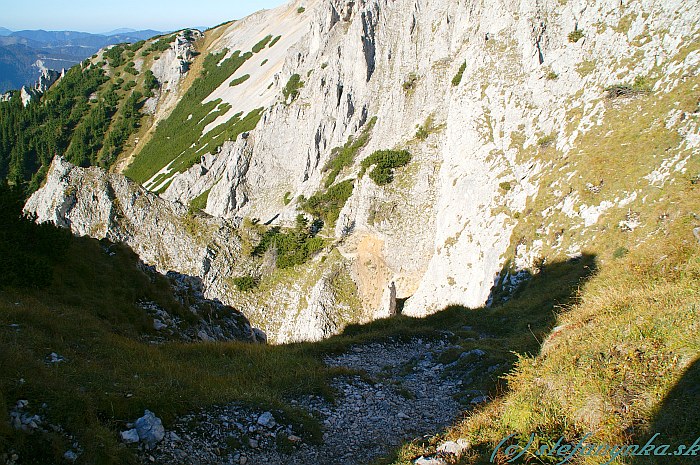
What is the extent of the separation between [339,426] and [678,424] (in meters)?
7.77

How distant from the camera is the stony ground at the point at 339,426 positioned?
31.1ft

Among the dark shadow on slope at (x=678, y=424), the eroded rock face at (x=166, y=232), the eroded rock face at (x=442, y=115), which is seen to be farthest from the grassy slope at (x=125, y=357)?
the eroded rock face at (x=166, y=232)

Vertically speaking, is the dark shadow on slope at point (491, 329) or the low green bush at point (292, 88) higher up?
the low green bush at point (292, 88)

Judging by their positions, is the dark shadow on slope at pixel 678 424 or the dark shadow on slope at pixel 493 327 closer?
the dark shadow on slope at pixel 678 424

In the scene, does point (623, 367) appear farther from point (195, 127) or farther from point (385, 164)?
point (195, 127)

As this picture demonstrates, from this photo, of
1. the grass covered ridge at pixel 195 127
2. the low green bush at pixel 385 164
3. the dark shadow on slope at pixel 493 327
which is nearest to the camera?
the dark shadow on slope at pixel 493 327

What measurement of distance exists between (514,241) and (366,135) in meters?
38.9

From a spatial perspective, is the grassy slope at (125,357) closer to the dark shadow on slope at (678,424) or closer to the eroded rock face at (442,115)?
the dark shadow on slope at (678,424)

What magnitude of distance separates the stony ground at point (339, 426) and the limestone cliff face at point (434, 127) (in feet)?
50.6

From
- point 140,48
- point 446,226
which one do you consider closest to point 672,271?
point 446,226

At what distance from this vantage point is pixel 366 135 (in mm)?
63000

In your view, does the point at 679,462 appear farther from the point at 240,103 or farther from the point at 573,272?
the point at 240,103

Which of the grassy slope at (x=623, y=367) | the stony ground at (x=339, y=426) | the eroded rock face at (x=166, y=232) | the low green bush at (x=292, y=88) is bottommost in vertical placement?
the eroded rock face at (x=166, y=232)

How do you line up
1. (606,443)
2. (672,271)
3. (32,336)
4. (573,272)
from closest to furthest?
(606,443)
(32,336)
(672,271)
(573,272)
